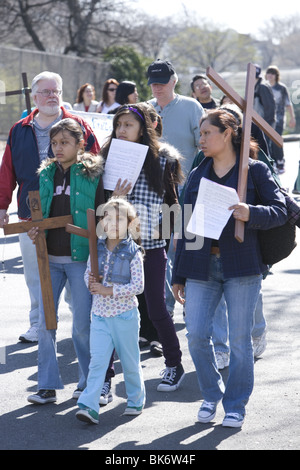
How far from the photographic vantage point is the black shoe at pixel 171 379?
562cm

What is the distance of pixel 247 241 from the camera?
187 inches

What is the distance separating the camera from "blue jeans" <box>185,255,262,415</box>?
4.77m

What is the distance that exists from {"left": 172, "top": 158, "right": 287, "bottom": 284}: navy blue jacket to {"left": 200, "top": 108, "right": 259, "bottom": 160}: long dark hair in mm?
149

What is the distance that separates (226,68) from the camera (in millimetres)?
69438

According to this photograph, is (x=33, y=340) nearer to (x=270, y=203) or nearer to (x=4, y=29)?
(x=270, y=203)

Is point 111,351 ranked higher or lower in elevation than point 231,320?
lower

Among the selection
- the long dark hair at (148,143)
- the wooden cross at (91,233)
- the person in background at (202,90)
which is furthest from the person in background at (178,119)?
the person in background at (202,90)

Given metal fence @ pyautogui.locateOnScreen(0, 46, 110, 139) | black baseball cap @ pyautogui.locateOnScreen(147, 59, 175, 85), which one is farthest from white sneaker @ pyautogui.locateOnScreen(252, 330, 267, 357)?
metal fence @ pyautogui.locateOnScreen(0, 46, 110, 139)

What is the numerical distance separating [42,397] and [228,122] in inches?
80.2

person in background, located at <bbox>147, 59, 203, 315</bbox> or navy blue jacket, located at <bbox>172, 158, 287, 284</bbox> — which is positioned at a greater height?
person in background, located at <bbox>147, 59, 203, 315</bbox>

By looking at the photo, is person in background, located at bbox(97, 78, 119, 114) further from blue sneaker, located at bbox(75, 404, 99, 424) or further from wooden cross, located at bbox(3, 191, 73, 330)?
blue sneaker, located at bbox(75, 404, 99, 424)

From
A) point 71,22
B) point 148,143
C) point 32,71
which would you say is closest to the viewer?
point 148,143

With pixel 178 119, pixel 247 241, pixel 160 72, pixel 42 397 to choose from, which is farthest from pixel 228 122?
pixel 178 119

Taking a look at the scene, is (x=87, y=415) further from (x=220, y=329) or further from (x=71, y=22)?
(x=71, y=22)
